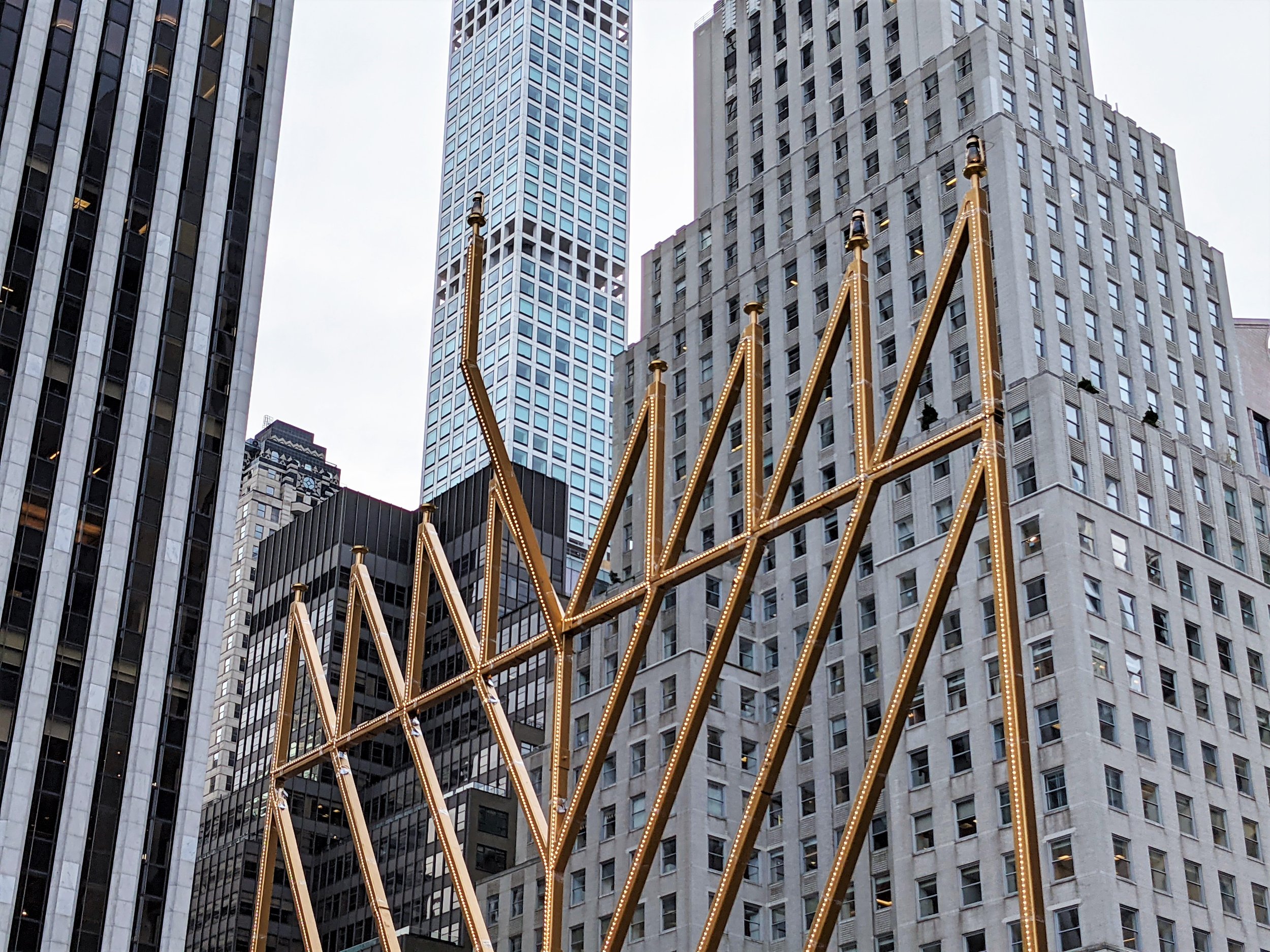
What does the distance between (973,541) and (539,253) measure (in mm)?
114687

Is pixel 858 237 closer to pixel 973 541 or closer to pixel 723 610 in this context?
pixel 723 610

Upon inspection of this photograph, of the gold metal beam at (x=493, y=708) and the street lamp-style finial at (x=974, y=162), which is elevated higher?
the street lamp-style finial at (x=974, y=162)

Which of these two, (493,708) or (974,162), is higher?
(974,162)

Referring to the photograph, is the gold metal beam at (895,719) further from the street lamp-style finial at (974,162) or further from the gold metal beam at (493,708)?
the gold metal beam at (493,708)

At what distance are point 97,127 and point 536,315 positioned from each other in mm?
95089

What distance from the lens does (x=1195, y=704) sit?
227 ft

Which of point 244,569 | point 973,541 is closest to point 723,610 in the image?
point 973,541

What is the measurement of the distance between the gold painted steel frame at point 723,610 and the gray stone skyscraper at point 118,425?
47027mm

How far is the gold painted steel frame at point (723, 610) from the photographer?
1589 cm

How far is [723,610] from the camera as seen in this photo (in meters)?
19.5

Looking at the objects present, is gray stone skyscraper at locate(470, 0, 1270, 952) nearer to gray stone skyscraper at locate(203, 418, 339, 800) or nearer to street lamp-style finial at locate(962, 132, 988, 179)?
street lamp-style finial at locate(962, 132, 988, 179)

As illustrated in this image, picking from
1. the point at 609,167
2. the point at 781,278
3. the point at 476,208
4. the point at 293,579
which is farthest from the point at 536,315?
Result: the point at 476,208

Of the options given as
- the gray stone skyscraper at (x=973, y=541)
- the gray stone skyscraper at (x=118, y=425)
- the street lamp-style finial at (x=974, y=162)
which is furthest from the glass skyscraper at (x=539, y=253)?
the street lamp-style finial at (x=974, y=162)

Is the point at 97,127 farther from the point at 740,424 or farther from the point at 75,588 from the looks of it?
the point at 740,424
